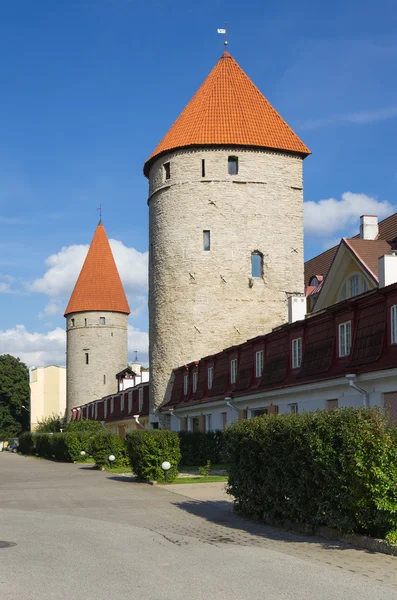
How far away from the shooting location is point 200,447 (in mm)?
29938

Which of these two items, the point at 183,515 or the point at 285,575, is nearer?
the point at 285,575

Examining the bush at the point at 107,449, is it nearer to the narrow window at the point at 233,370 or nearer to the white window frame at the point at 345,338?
the narrow window at the point at 233,370

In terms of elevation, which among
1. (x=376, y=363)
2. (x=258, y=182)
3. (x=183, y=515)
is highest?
(x=258, y=182)

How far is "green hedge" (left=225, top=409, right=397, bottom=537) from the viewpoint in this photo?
9703mm

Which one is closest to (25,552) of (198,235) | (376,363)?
(376,363)

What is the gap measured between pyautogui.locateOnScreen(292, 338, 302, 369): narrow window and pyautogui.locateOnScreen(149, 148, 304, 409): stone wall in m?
16.4

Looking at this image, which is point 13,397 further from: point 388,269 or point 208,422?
point 388,269

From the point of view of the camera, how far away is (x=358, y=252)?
30609 millimetres

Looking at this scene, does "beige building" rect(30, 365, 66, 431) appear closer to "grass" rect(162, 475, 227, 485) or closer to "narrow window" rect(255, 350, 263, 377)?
"narrow window" rect(255, 350, 263, 377)

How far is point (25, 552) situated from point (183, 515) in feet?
15.9

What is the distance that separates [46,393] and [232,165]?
65.1 meters

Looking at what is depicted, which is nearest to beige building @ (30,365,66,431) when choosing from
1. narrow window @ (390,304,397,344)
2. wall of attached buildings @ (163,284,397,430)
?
wall of attached buildings @ (163,284,397,430)

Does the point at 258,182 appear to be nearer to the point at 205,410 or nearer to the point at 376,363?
the point at 205,410

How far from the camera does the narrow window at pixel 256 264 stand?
133ft
